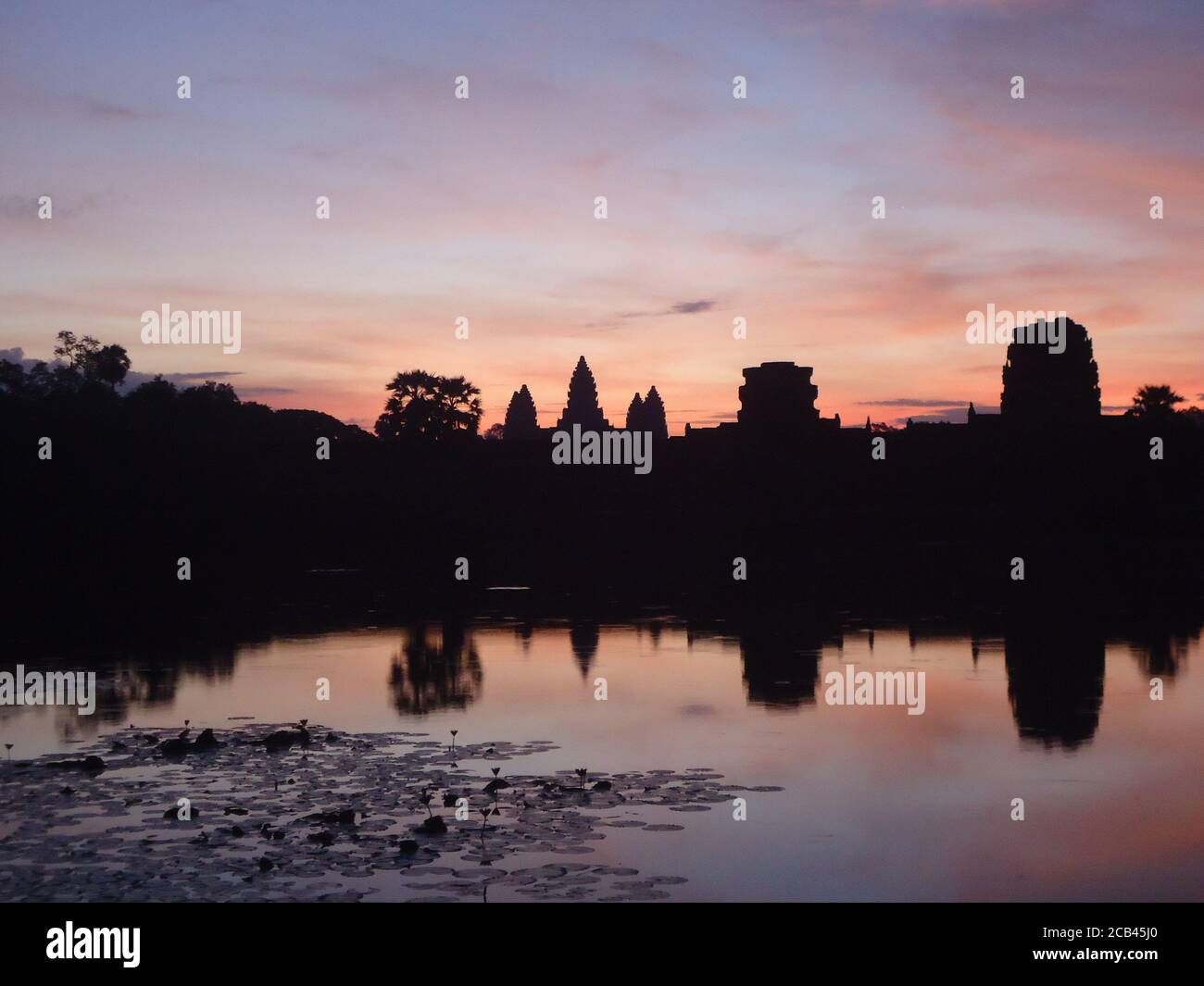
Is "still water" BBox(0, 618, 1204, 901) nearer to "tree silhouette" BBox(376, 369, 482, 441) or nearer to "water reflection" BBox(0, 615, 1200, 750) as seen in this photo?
"water reflection" BBox(0, 615, 1200, 750)

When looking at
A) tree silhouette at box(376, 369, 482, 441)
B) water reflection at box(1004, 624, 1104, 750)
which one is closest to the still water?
water reflection at box(1004, 624, 1104, 750)

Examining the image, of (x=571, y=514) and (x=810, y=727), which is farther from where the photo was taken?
(x=571, y=514)

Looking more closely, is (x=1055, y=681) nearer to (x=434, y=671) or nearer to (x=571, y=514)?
(x=434, y=671)

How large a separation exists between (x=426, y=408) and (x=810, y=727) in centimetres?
14595

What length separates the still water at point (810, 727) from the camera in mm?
16406

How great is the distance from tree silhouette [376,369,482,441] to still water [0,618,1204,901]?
125 metres

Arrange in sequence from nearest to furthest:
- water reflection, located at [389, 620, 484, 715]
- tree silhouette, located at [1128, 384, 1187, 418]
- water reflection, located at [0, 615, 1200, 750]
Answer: water reflection, located at [0, 615, 1200, 750] < water reflection, located at [389, 620, 484, 715] < tree silhouette, located at [1128, 384, 1187, 418]

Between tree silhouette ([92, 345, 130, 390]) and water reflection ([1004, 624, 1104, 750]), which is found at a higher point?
tree silhouette ([92, 345, 130, 390])

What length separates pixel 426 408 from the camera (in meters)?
168

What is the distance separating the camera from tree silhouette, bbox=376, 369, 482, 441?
550ft

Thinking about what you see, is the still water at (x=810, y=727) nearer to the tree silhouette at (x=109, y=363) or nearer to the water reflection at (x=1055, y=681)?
the water reflection at (x=1055, y=681)

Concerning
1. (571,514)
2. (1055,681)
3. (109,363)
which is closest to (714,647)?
→ (1055,681)
